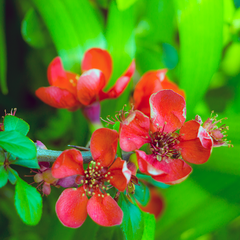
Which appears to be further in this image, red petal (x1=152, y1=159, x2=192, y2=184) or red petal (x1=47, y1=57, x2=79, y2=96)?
red petal (x1=47, y1=57, x2=79, y2=96)

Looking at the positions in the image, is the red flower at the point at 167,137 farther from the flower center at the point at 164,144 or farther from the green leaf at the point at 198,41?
the green leaf at the point at 198,41

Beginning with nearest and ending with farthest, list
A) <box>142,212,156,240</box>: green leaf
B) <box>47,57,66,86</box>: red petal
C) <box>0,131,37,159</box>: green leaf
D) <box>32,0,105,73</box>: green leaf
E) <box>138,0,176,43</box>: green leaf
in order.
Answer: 1. <box>0,131,37,159</box>: green leaf
2. <box>142,212,156,240</box>: green leaf
3. <box>47,57,66,86</box>: red petal
4. <box>32,0,105,73</box>: green leaf
5. <box>138,0,176,43</box>: green leaf

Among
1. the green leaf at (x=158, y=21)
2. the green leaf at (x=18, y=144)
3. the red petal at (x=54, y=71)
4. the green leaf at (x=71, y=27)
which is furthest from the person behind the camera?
the green leaf at (x=158, y=21)

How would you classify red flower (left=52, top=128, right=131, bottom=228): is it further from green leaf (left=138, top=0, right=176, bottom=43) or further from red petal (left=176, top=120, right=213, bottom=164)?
green leaf (left=138, top=0, right=176, bottom=43)

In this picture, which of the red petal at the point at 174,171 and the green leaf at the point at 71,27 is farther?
the green leaf at the point at 71,27

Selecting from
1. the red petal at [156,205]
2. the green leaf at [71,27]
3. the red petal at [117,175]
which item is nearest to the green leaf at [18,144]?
the red petal at [117,175]

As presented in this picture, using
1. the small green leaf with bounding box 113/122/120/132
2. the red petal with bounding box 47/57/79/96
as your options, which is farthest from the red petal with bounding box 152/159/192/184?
the red petal with bounding box 47/57/79/96

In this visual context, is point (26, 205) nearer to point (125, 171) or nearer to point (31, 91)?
point (125, 171)
